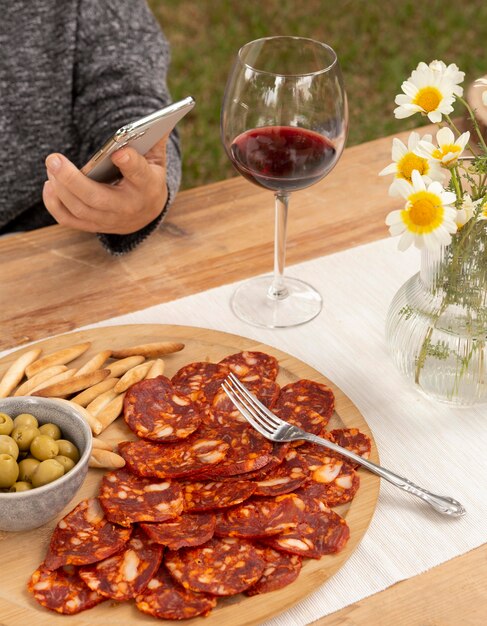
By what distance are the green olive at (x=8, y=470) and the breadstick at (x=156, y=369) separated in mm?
258

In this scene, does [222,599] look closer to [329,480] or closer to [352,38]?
[329,480]

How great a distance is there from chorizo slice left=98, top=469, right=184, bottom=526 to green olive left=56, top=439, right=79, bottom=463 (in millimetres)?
50

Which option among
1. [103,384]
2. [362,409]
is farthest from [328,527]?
[103,384]

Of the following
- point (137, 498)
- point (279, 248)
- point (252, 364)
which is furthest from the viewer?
point (279, 248)

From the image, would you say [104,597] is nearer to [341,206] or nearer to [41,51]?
[341,206]

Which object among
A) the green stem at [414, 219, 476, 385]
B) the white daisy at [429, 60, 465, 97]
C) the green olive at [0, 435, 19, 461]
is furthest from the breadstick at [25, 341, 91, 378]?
the white daisy at [429, 60, 465, 97]

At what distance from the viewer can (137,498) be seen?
93 cm

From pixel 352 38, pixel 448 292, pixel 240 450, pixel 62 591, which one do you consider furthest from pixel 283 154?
pixel 352 38

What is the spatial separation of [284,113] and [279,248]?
222mm

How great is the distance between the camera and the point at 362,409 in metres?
1.10

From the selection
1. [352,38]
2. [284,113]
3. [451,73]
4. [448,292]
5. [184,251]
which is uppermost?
[451,73]

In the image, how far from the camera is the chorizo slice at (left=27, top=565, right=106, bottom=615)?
0.82m

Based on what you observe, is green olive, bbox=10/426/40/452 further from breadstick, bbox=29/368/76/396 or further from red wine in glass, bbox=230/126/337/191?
red wine in glass, bbox=230/126/337/191

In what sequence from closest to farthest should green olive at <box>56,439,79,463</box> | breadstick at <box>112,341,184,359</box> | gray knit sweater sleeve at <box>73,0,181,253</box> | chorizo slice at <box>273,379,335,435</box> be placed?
green olive at <box>56,439,79,463</box> < chorizo slice at <box>273,379,335,435</box> < breadstick at <box>112,341,184,359</box> < gray knit sweater sleeve at <box>73,0,181,253</box>
